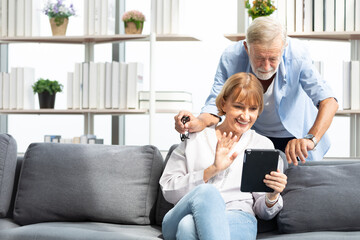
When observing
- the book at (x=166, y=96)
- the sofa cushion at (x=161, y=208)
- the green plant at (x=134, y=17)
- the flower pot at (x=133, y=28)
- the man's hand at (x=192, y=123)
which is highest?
the green plant at (x=134, y=17)

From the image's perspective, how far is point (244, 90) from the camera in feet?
7.88

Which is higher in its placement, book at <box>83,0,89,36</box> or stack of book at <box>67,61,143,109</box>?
book at <box>83,0,89,36</box>

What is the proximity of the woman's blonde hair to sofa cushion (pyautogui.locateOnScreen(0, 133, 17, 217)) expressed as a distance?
3.66ft

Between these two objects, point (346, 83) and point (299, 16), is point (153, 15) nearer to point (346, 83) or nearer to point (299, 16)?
point (299, 16)

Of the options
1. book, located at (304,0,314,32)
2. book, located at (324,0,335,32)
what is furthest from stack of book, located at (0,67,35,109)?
book, located at (324,0,335,32)

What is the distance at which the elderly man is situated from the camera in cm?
240

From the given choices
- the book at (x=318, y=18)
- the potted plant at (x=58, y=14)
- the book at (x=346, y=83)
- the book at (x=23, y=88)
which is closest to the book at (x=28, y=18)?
the potted plant at (x=58, y=14)

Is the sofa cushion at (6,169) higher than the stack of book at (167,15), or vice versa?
the stack of book at (167,15)

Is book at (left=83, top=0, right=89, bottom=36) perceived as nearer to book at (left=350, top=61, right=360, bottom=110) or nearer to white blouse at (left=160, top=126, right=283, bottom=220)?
book at (left=350, top=61, right=360, bottom=110)

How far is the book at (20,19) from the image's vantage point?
4332 mm

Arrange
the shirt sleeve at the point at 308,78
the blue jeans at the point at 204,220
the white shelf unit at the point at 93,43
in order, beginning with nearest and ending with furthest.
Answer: the blue jeans at the point at 204,220
the shirt sleeve at the point at 308,78
the white shelf unit at the point at 93,43

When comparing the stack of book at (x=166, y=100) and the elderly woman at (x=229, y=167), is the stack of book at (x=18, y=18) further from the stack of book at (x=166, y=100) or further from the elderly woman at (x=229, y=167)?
the elderly woman at (x=229, y=167)

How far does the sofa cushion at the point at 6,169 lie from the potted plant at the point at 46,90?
4.74 ft

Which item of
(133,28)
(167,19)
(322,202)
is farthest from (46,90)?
(322,202)
